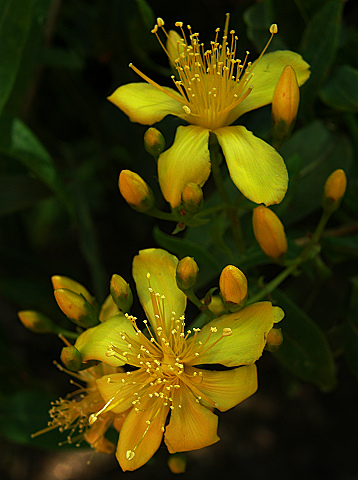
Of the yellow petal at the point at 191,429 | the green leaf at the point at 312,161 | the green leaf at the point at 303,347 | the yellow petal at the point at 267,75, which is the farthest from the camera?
the green leaf at the point at 312,161

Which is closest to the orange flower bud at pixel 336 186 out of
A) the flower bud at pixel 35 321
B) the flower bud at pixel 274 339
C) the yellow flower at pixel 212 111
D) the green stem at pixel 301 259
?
the green stem at pixel 301 259

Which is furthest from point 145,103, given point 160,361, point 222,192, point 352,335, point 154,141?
point 352,335

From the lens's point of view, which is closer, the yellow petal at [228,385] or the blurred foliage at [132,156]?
the yellow petal at [228,385]

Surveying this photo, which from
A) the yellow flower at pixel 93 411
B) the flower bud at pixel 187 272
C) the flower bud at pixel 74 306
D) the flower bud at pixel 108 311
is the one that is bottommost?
the yellow flower at pixel 93 411

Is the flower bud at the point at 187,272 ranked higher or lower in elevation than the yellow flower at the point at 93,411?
higher

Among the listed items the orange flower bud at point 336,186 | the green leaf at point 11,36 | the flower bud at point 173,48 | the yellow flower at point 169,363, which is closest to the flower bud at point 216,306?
the yellow flower at point 169,363

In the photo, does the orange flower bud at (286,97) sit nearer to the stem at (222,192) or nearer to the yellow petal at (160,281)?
the stem at (222,192)

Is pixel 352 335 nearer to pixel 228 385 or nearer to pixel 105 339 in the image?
pixel 228 385

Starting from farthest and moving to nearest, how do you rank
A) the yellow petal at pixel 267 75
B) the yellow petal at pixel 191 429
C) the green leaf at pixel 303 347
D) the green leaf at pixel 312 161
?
1. the green leaf at pixel 312 161
2. the green leaf at pixel 303 347
3. the yellow petal at pixel 267 75
4. the yellow petal at pixel 191 429
